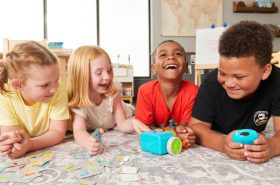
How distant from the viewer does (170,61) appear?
1326 millimetres

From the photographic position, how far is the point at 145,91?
1.39m

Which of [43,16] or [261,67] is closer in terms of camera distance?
[261,67]

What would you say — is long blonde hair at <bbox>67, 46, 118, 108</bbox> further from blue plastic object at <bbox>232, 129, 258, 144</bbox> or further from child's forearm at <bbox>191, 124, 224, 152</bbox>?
blue plastic object at <bbox>232, 129, 258, 144</bbox>

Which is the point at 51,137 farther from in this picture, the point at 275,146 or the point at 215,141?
the point at 275,146

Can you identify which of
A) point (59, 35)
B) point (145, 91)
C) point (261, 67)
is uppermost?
point (59, 35)

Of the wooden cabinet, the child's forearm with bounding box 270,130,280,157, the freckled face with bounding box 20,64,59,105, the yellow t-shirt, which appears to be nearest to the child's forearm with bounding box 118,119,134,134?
the yellow t-shirt

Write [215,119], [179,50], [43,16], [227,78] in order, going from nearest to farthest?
[227,78]
[215,119]
[179,50]
[43,16]

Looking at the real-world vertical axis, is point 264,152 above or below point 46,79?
below

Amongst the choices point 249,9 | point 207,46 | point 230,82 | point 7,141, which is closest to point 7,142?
point 7,141

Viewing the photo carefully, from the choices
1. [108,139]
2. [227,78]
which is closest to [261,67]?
[227,78]

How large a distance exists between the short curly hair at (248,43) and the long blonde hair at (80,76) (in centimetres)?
58

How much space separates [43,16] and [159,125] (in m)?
3.74

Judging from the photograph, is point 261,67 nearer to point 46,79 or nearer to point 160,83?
point 160,83

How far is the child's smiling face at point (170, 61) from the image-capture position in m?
1.32
